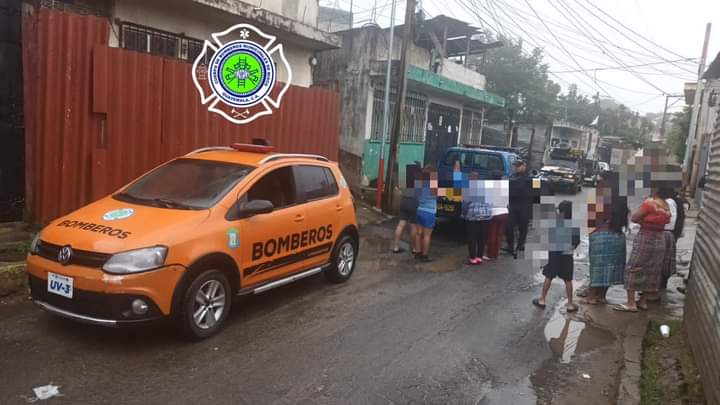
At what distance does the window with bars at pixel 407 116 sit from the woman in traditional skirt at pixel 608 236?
9.08 metres

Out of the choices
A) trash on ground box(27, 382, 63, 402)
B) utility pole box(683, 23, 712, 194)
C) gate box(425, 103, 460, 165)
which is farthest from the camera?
utility pole box(683, 23, 712, 194)

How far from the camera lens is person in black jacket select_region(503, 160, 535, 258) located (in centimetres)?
864

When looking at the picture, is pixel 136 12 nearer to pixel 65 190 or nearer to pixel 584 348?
pixel 65 190

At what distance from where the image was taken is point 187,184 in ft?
17.5

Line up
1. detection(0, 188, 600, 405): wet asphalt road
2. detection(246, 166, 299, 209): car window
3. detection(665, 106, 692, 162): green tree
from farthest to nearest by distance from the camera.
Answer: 1. detection(665, 106, 692, 162): green tree
2. detection(246, 166, 299, 209): car window
3. detection(0, 188, 600, 405): wet asphalt road

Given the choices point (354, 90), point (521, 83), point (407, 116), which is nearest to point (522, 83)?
point (521, 83)

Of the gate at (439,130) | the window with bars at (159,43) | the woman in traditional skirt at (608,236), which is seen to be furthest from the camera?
the gate at (439,130)

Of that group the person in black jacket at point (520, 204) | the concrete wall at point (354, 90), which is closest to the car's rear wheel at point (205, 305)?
the person in black jacket at point (520, 204)

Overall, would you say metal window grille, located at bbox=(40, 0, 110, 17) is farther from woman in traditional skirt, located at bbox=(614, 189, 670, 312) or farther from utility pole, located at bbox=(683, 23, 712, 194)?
utility pole, located at bbox=(683, 23, 712, 194)

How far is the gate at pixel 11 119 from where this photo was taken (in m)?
6.90

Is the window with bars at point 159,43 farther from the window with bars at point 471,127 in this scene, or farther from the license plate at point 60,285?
the window with bars at point 471,127

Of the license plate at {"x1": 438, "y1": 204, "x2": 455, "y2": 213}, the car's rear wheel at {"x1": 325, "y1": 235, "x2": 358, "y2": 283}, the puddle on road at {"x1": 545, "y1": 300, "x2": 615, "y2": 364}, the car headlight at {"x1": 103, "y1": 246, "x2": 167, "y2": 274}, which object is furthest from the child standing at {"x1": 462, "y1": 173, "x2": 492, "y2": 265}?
the car headlight at {"x1": 103, "y1": 246, "x2": 167, "y2": 274}

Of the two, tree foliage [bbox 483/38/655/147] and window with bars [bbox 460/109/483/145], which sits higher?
tree foliage [bbox 483/38/655/147]

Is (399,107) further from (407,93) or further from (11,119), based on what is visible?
(11,119)
